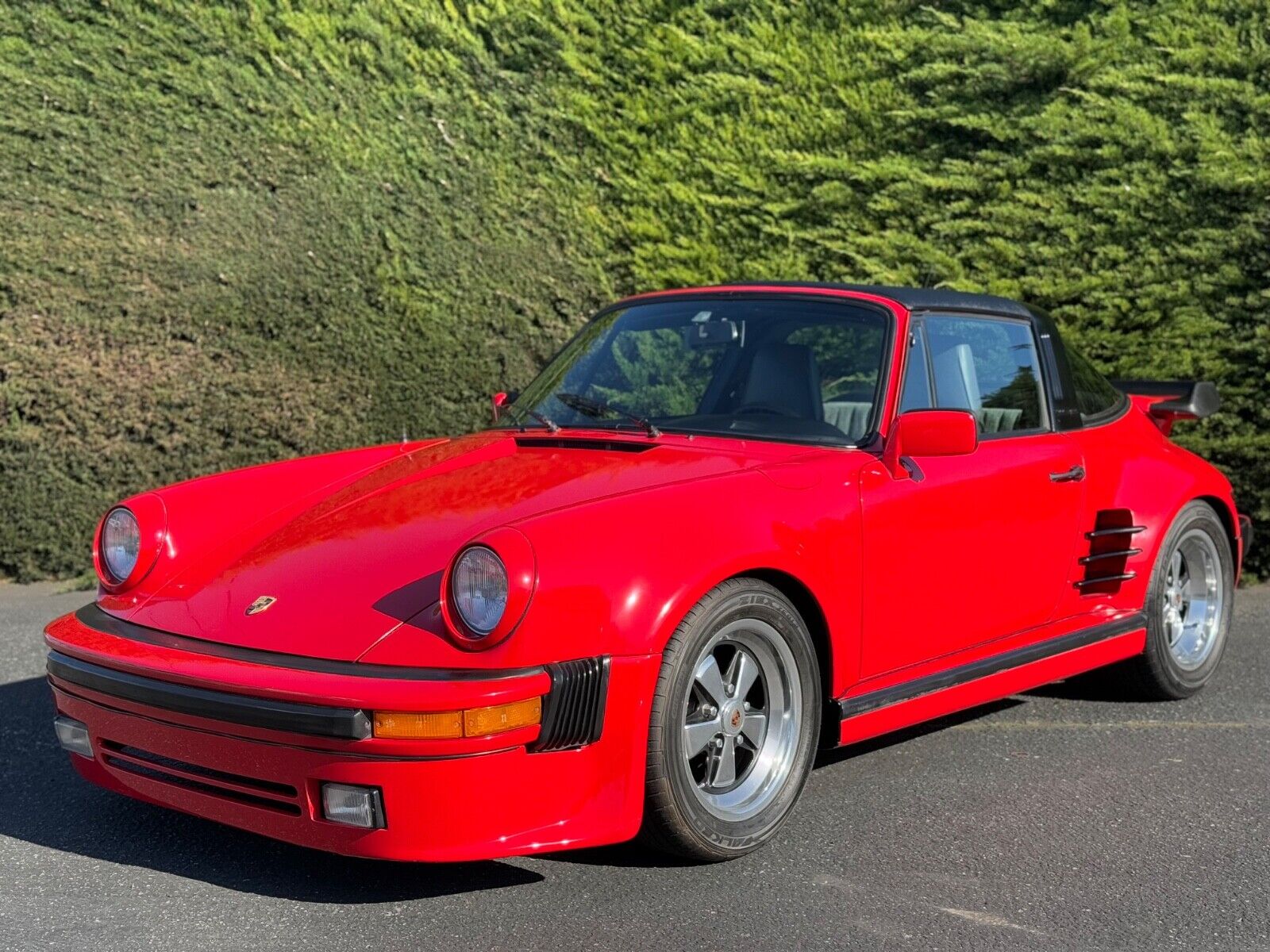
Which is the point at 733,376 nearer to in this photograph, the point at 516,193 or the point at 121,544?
the point at 121,544

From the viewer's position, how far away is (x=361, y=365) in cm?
893

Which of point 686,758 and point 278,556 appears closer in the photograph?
point 686,758

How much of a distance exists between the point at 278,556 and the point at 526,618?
938mm

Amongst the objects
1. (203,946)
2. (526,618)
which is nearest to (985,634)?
(526,618)

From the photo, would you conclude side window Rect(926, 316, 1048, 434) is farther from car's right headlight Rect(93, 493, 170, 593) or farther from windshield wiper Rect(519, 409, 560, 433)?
car's right headlight Rect(93, 493, 170, 593)

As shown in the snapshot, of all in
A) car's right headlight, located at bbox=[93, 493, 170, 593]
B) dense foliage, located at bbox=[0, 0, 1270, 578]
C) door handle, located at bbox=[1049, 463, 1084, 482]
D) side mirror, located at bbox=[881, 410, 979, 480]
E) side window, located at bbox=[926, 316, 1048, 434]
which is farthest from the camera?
dense foliage, located at bbox=[0, 0, 1270, 578]

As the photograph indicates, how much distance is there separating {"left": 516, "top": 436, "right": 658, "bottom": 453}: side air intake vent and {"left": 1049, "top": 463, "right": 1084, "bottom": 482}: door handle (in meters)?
1.45

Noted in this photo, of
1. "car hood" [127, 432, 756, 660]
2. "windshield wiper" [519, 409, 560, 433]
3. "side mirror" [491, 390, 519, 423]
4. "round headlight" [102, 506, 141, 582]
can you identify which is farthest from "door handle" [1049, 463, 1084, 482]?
"round headlight" [102, 506, 141, 582]

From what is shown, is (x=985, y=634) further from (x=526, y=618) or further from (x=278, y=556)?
(x=278, y=556)

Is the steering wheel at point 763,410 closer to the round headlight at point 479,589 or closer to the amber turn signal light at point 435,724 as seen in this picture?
the round headlight at point 479,589

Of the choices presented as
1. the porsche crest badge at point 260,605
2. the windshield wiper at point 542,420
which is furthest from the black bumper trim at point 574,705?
the windshield wiper at point 542,420

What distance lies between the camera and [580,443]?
14.6 ft

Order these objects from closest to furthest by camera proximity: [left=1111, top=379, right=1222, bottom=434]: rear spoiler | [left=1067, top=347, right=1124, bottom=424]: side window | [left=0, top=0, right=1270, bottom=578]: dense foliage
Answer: [left=1067, top=347, right=1124, bottom=424]: side window, [left=1111, top=379, right=1222, bottom=434]: rear spoiler, [left=0, top=0, right=1270, bottom=578]: dense foliage

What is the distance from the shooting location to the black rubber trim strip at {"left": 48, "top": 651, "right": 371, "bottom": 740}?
3.21 metres
